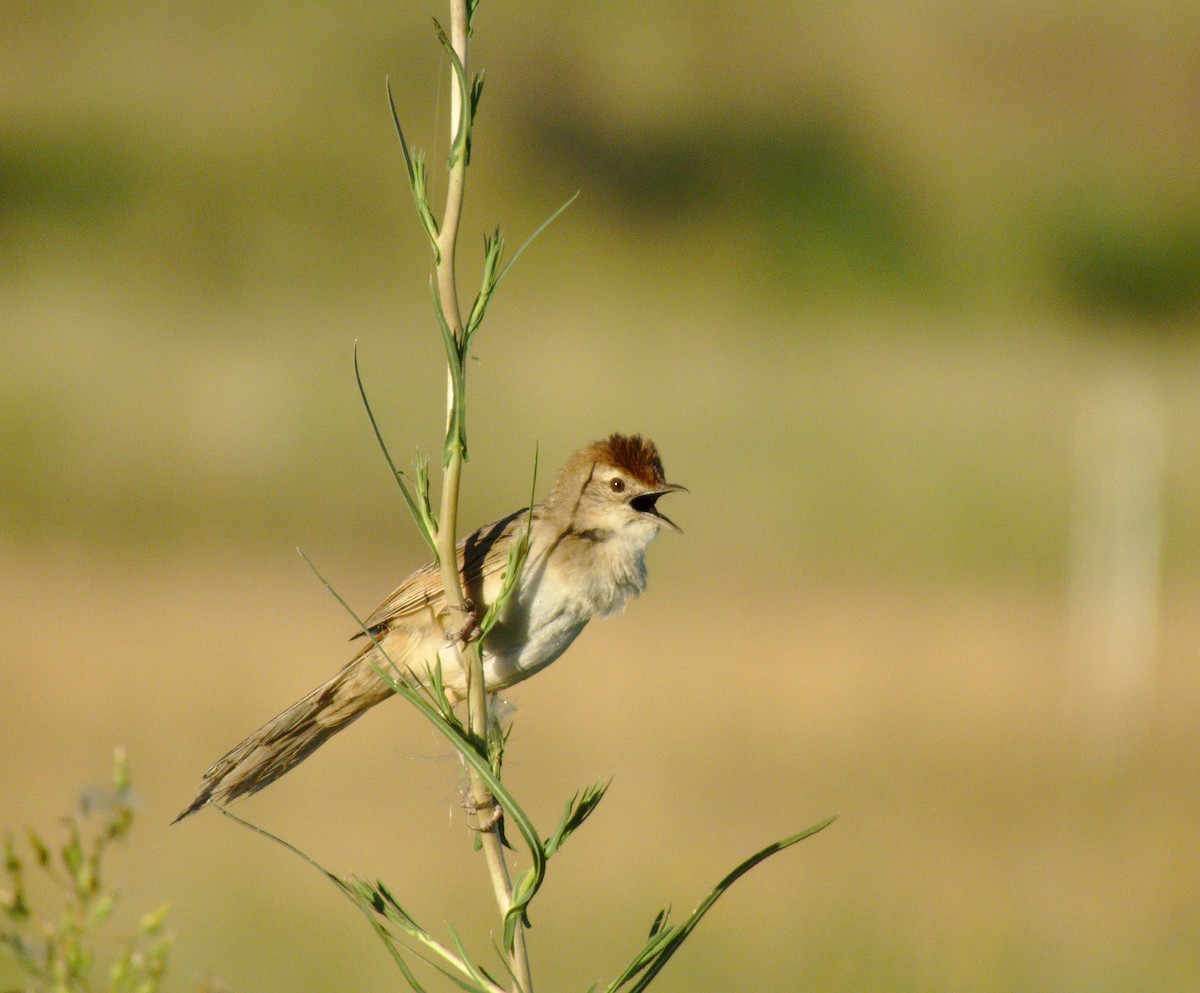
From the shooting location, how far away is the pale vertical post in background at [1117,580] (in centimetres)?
1294

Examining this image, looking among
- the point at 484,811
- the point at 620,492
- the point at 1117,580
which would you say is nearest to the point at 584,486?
the point at 620,492

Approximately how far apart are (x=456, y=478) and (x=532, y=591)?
1963 millimetres

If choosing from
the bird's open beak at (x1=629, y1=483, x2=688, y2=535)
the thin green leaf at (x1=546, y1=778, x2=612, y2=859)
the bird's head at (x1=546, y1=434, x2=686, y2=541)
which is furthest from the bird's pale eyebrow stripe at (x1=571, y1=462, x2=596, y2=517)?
the thin green leaf at (x1=546, y1=778, x2=612, y2=859)

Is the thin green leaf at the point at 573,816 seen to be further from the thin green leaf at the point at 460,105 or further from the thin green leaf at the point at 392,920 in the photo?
the thin green leaf at the point at 460,105

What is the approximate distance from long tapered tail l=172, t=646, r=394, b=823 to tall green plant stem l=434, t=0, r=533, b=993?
1351 millimetres

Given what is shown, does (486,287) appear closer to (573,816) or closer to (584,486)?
(573,816)

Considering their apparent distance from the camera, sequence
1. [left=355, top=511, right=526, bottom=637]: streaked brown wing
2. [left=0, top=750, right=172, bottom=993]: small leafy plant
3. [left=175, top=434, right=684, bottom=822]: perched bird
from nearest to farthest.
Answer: [left=0, top=750, right=172, bottom=993]: small leafy plant
[left=175, top=434, right=684, bottom=822]: perched bird
[left=355, top=511, right=526, bottom=637]: streaked brown wing

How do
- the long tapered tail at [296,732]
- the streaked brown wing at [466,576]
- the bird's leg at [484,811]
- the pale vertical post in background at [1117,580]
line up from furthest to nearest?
1. the pale vertical post in background at [1117,580]
2. the streaked brown wing at [466,576]
3. the long tapered tail at [296,732]
4. the bird's leg at [484,811]

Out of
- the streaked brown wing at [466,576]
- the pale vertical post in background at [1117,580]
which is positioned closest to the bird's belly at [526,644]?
the streaked brown wing at [466,576]

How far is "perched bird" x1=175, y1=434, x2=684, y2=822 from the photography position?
369 centimetres

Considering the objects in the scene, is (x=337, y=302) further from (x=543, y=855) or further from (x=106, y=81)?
(x=543, y=855)

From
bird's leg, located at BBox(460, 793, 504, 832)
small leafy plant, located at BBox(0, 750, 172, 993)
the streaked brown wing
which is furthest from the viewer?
the streaked brown wing

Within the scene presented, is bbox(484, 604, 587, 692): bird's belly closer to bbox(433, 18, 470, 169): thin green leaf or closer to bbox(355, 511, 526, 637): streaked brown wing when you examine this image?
bbox(355, 511, 526, 637): streaked brown wing

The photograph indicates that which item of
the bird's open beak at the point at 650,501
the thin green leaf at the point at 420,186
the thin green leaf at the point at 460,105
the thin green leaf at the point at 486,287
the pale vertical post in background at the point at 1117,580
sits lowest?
the pale vertical post in background at the point at 1117,580
